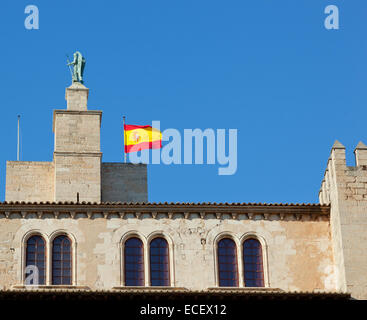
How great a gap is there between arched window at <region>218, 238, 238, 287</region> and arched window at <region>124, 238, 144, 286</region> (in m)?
2.56

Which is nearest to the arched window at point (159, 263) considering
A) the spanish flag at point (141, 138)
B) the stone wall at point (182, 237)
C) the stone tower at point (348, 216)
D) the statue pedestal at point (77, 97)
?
the stone wall at point (182, 237)

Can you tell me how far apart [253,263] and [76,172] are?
11.2 meters

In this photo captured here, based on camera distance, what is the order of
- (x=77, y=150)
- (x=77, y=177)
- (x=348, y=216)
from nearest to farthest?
(x=348, y=216) → (x=77, y=177) → (x=77, y=150)

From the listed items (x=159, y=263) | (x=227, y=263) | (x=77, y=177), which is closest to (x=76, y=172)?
(x=77, y=177)

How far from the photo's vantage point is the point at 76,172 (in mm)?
55188

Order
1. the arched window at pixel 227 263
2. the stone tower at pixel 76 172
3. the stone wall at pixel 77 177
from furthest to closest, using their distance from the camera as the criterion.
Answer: the stone tower at pixel 76 172 < the stone wall at pixel 77 177 < the arched window at pixel 227 263

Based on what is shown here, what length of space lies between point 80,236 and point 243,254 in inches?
210

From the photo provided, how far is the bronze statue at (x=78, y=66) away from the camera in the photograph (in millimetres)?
57906

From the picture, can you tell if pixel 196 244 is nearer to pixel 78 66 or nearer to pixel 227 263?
pixel 227 263

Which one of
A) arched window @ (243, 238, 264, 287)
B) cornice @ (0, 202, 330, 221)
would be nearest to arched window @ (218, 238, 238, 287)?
arched window @ (243, 238, 264, 287)

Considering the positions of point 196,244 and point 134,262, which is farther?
point 196,244

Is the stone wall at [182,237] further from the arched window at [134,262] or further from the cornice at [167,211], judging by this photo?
the arched window at [134,262]

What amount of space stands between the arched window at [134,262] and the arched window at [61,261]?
5.98 feet
